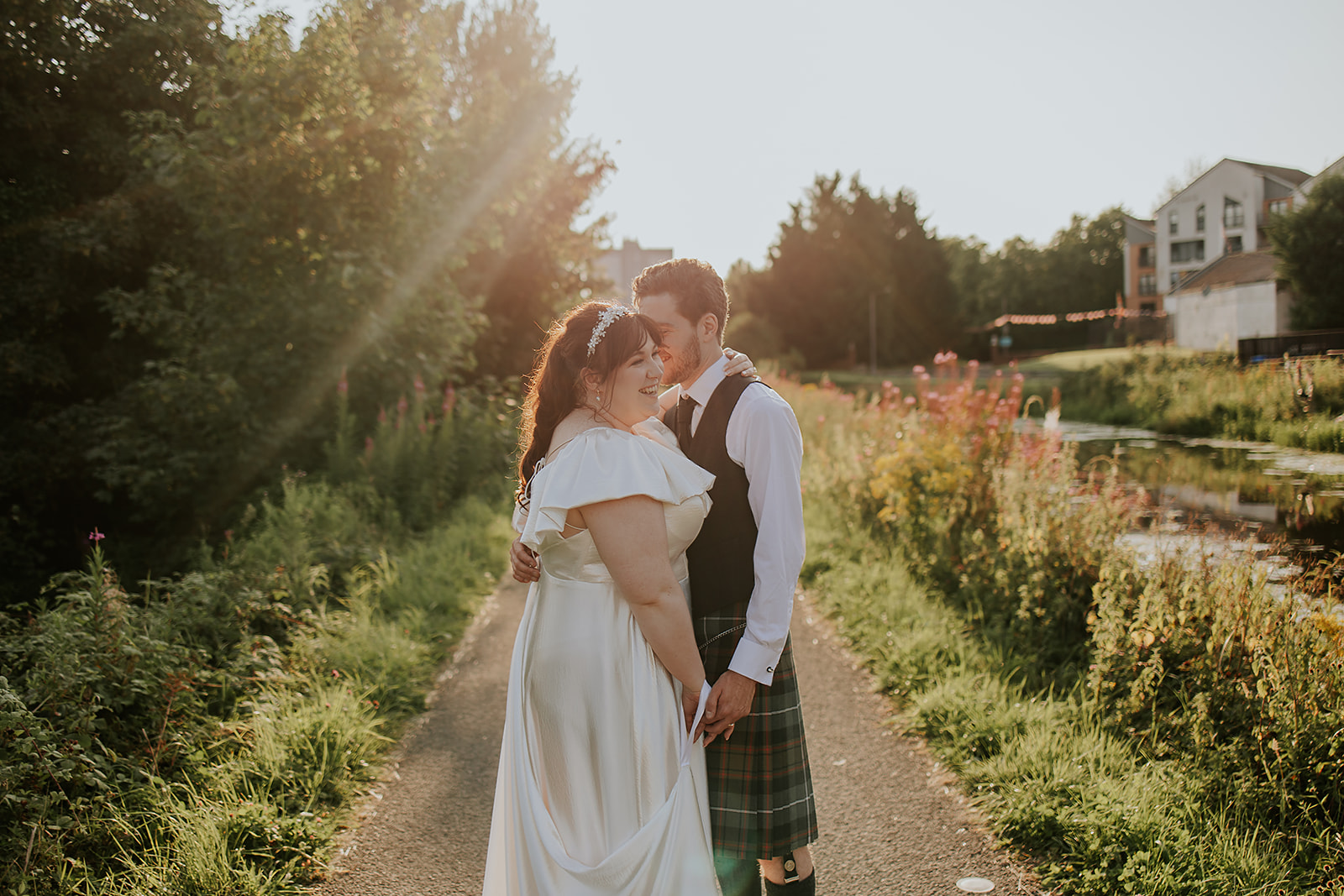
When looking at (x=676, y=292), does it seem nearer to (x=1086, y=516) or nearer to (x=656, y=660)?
(x=656, y=660)

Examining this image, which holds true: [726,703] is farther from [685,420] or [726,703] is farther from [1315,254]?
[1315,254]

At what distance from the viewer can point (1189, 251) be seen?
58531mm

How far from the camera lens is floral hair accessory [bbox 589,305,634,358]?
2035 millimetres

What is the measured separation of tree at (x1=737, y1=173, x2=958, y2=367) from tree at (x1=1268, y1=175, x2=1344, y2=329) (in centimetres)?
2529

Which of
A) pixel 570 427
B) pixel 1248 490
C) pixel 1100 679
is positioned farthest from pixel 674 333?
pixel 1248 490

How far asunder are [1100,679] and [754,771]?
8.09 feet

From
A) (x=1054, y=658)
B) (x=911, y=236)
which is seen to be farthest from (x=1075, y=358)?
(x=1054, y=658)

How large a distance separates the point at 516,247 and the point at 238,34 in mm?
9818

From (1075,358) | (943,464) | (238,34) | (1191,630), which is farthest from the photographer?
(1075,358)

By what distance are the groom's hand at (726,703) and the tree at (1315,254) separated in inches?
1398

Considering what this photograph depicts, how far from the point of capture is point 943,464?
6473 mm

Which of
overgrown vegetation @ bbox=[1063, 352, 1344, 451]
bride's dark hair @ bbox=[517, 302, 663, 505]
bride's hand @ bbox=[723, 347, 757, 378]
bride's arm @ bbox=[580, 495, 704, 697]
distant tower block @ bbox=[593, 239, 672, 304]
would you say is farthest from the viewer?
distant tower block @ bbox=[593, 239, 672, 304]

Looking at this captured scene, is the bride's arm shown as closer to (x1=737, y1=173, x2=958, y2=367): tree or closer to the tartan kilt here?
the tartan kilt

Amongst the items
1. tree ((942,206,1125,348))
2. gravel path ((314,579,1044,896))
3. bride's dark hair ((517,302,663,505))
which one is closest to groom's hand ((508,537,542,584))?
bride's dark hair ((517,302,663,505))
